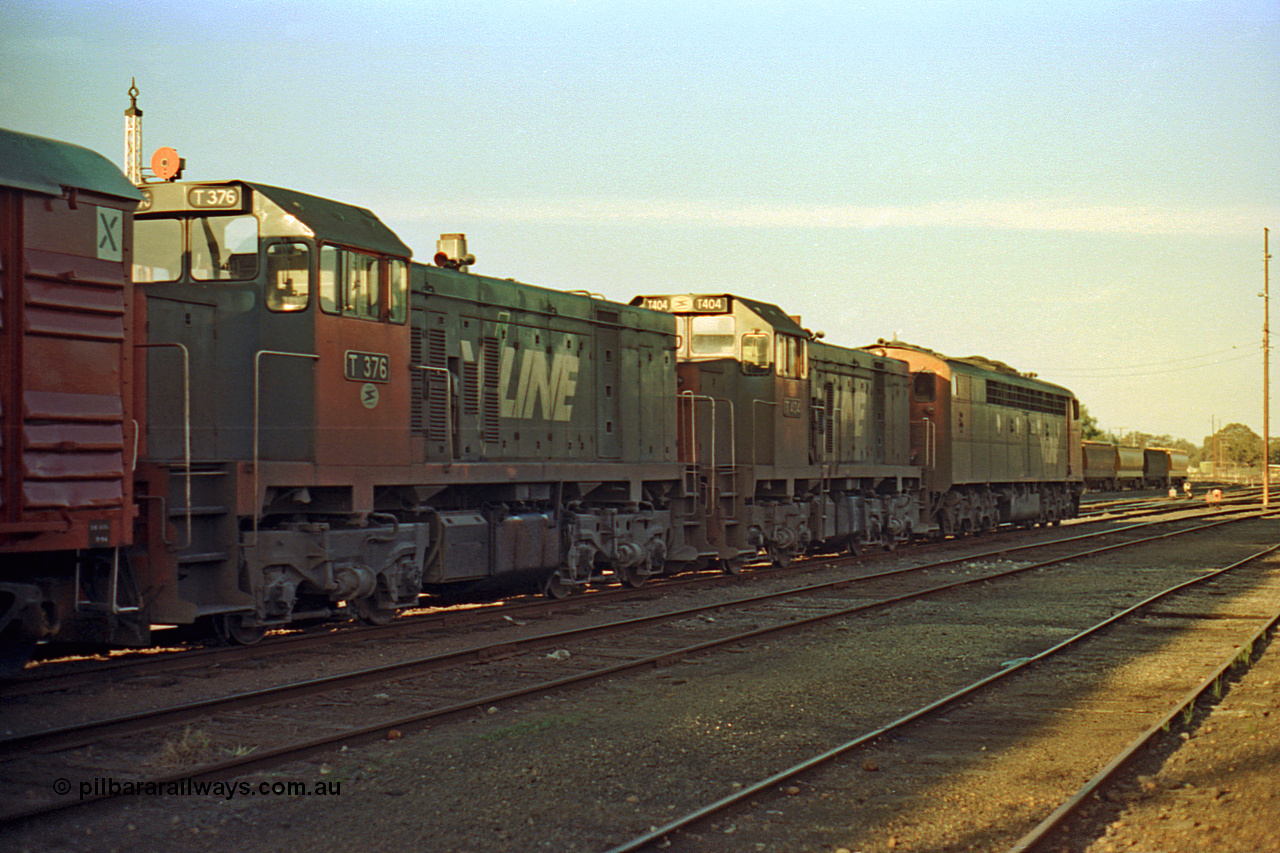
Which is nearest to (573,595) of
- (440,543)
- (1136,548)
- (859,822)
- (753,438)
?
(440,543)

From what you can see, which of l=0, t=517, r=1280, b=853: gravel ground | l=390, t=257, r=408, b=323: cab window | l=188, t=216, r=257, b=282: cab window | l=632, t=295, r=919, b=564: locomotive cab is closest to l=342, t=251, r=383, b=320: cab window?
l=390, t=257, r=408, b=323: cab window

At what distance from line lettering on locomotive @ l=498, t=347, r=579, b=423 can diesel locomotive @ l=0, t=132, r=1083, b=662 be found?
0.11 feet

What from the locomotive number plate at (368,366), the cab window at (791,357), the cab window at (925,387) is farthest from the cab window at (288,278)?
the cab window at (925,387)

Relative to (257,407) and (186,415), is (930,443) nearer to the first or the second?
(257,407)

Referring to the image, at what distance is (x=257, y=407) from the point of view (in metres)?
9.34

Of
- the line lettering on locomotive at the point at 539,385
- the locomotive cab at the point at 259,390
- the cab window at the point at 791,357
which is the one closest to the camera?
the locomotive cab at the point at 259,390

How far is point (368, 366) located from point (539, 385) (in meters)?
3.08

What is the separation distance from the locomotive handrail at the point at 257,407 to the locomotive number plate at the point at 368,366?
40 centimetres

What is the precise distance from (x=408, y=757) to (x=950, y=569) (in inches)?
511

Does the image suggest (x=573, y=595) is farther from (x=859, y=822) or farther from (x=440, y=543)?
(x=859, y=822)

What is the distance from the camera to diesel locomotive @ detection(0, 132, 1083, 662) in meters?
7.32

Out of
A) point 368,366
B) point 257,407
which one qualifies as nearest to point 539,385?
point 368,366

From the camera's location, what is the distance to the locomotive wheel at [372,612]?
10.8 m

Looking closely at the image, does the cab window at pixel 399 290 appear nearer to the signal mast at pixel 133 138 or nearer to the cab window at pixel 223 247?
the cab window at pixel 223 247
